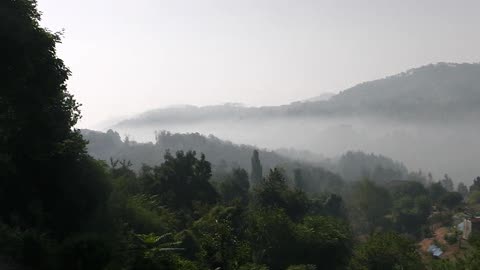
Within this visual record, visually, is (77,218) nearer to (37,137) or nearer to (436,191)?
(37,137)

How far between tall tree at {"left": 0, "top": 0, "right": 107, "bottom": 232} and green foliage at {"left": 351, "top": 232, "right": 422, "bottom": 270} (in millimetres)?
18460

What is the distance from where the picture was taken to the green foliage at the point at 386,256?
97.1ft

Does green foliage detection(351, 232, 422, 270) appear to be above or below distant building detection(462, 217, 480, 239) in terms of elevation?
above

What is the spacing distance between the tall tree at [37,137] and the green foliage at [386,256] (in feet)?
60.6

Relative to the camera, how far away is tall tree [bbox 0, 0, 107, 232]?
15.8 meters

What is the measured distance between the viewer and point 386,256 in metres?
30.1

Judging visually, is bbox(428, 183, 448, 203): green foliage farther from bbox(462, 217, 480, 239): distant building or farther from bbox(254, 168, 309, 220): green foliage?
bbox(254, 168, 309, 220): green foliage

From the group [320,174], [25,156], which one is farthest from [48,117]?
[320,174]

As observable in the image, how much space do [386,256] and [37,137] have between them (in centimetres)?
2266

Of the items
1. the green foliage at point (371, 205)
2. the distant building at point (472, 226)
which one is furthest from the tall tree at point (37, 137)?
the green foliage at point (371, 205)

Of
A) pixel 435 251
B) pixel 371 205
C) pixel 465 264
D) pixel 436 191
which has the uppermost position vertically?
pixel 465 264

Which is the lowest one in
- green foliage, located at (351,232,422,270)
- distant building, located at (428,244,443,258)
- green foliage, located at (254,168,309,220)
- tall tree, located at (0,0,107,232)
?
distant building, located at (428,244,443,258)

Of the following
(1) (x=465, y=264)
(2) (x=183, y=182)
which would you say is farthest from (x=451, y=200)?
(1) (x=465, y=264)

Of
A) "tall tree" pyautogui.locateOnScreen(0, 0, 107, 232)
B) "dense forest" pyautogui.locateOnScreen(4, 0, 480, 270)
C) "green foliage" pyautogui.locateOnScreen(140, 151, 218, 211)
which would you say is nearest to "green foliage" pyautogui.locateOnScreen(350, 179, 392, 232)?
"green foliage" pyautogui.locateOnScreen(140, 151, 218, 211)
